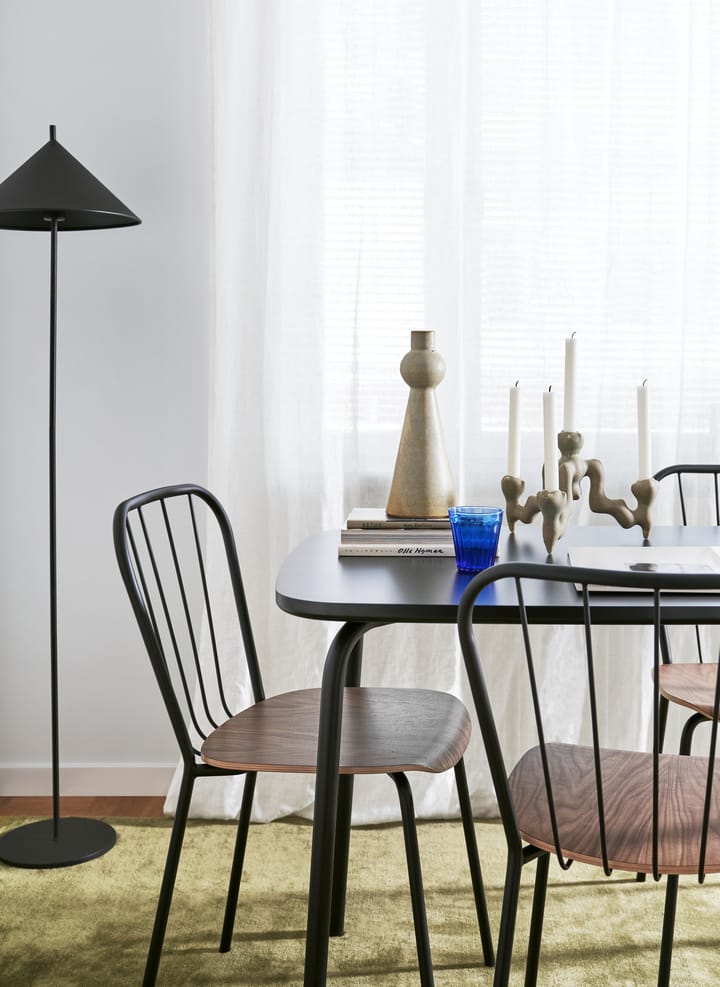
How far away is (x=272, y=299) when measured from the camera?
2.50 m

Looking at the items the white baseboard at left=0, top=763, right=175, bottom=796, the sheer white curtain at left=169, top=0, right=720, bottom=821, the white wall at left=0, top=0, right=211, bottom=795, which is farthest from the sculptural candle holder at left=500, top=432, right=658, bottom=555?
the white baseboard at left=0, top=763, right=175, bottom=796

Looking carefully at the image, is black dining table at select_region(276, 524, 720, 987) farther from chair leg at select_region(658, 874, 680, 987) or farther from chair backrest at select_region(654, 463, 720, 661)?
chair backrest at select_region(654, 463, 720, 661)

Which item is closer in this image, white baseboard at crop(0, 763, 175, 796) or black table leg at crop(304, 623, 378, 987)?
black table leg at crop(304, 623, 378, 987)

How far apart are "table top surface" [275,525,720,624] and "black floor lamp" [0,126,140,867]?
35.8 inches

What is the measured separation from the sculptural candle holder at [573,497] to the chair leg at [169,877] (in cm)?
73

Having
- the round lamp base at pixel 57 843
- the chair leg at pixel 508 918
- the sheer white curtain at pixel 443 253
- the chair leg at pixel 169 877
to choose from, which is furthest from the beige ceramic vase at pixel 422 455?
the round lamp base at pixel 57 843

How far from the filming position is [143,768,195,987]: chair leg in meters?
1.71

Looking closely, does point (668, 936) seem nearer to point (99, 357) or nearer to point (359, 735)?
point (359, 735)

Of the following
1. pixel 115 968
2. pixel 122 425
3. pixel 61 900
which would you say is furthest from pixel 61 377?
pixel 115 968

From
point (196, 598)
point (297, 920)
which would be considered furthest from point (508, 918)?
point (196, 598)

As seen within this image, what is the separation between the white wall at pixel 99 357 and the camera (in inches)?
101

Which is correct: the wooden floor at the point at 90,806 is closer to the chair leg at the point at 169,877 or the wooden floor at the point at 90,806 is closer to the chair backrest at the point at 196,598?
the chair backrest at the point at 196,598

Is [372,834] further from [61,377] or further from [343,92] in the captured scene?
[343,92]

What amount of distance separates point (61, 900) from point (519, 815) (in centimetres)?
115
